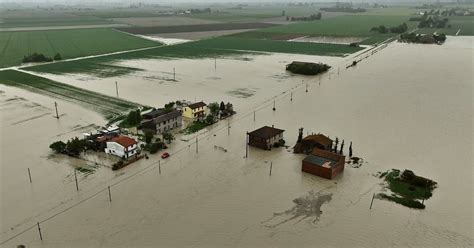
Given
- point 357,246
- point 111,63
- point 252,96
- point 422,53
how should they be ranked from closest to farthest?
point 357,246, point 252,96, point 111,63, point 422,53

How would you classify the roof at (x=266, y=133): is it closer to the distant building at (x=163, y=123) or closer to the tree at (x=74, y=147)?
the distant building at (x=163, y=123)

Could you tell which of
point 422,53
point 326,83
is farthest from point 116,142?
point 422,53

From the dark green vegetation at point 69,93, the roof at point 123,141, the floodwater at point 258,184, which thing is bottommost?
the floodwater at point 258,184

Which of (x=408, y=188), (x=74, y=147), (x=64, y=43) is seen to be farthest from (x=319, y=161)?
(x=64, y=43)

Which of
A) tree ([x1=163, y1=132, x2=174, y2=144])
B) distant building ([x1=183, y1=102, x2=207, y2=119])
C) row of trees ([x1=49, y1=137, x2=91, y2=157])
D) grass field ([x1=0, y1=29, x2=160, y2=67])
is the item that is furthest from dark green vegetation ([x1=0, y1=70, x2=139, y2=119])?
grass field ([x1=0, y1=29, x2=160, y2=67])

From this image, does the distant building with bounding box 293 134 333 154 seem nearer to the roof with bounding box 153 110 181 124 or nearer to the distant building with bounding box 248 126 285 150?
the distant building with bounding box 248 126 285 150

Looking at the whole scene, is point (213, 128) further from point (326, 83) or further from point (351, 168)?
point (326, 83)

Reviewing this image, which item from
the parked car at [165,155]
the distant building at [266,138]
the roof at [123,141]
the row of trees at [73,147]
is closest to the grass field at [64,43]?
the row of trees at [73,147]

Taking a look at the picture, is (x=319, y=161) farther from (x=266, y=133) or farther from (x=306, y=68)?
(x=306, y=68)
